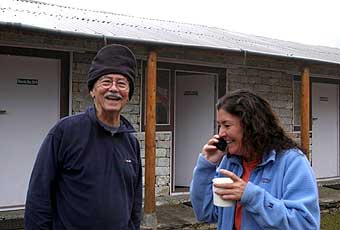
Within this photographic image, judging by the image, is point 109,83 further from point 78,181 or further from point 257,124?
point 257,124

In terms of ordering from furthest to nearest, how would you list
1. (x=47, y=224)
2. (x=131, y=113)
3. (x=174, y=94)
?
(x=174, y=94)
(x=131, y=113)
(x=47, y=224)

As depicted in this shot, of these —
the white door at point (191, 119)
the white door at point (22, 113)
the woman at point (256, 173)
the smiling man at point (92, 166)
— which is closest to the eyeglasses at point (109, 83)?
the smiling man at point (92, 166)

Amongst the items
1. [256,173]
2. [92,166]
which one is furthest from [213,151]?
[92,166]

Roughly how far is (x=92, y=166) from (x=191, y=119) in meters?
6.43

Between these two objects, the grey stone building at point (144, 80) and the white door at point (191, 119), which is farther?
the white door at point (191, 119)

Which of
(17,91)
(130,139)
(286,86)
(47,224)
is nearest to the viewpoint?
(47,224)

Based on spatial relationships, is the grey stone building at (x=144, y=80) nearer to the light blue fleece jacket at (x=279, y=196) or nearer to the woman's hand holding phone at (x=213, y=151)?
the woman's hand holding phone at (x=213, y=151)

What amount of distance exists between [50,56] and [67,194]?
4.62 metres

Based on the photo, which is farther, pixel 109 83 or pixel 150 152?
pixel 150 152

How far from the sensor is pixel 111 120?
2.41m

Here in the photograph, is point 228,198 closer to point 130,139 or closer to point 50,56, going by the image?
point 130,139

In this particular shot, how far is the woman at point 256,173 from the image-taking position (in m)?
1.96

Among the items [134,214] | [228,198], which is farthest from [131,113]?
[228,198]

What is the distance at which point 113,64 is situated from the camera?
2357 mm
